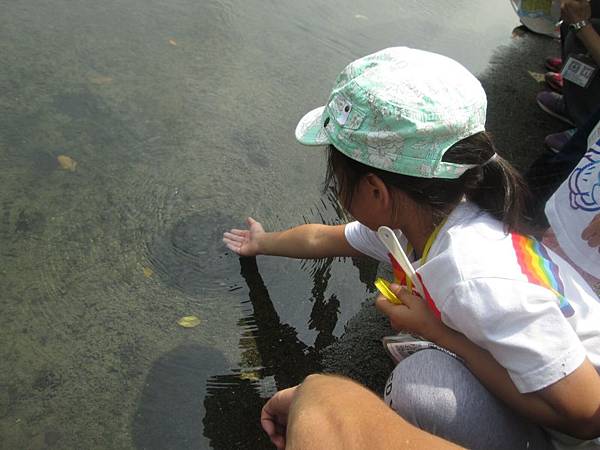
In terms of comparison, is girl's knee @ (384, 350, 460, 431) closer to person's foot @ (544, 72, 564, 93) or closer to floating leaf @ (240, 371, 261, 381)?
floating leaf @ (240, 371, 261, 381)

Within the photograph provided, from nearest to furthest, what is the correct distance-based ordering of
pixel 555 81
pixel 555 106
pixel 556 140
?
pixel 556 140 → pixel 555 106 → pixel 555 81

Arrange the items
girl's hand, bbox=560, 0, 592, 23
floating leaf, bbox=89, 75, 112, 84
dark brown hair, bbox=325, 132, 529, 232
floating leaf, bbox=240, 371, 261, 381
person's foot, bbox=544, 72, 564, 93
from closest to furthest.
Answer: dark brown hair, bbox=325, 132, 529, 232, floating leaf, bbox=240, 371, 261, 381, floating leaf, bbox=89, 75, 112, 84, girl's hand, bbox=560, 0, 592, 23, person's foot, bbox=544, 72, 564, 93

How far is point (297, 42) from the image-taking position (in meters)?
3.17

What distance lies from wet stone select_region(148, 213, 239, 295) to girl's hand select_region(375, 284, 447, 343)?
0.72 metres

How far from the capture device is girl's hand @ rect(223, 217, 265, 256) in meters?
2.05

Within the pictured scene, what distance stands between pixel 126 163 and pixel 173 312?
67 centimetres

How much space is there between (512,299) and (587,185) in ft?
2.10

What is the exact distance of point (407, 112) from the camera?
1.30 metres

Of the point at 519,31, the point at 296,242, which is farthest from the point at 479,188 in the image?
the point at 519,31

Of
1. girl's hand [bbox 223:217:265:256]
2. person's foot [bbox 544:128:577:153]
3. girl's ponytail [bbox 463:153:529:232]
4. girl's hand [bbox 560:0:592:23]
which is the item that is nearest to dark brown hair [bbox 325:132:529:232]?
girl's ponytail [bbox 463:153:529:232]

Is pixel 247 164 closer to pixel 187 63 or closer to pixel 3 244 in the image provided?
pixel 187 63

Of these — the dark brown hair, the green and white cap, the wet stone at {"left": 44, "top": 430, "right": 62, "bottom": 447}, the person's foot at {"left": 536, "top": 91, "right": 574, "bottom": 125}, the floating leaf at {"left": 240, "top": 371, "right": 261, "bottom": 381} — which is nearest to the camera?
the green and white cap

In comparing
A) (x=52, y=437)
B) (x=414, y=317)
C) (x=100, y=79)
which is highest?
(x=414, y=317)

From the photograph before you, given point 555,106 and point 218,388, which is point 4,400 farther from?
point 555,106
